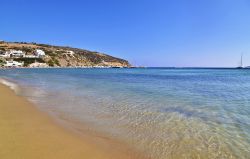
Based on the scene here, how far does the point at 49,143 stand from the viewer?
18.2 feet

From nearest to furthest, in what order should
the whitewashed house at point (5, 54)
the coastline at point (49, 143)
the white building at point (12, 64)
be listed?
1. the coastline at point (49, 143)
2. the white building at point (12, 64)
3. the whitewashed house at point (5, 54)

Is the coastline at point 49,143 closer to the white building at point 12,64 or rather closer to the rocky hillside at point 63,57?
the white building at point 12,64

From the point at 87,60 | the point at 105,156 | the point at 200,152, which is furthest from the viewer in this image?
the point at 87,60

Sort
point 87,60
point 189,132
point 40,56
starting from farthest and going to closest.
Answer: point 87,60 → point 40,56 → point 189,132

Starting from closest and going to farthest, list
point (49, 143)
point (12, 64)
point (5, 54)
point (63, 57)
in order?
point (49, 143) → point (12, 64) → point (5, 54) → point (63, 57)

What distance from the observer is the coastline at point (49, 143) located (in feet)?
16.0

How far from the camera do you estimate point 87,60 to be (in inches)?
7008

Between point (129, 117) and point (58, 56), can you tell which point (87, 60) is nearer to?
point (58, 56)

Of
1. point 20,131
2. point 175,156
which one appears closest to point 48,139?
point 20,131

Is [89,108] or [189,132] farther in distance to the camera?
[89,108]

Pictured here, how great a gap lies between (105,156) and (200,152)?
207 cm

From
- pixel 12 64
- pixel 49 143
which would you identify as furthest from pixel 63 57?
pixel 49 143

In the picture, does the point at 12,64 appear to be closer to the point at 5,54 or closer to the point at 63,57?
the point at 5,54

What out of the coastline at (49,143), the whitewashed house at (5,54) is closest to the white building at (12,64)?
the whitewashed house at (5,54)
